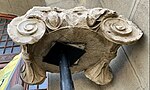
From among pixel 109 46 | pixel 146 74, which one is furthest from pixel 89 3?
pixel 146 74

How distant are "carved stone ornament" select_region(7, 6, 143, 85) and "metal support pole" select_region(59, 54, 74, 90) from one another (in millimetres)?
62

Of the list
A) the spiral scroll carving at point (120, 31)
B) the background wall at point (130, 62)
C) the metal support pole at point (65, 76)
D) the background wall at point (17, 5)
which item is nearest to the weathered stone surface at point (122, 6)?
the background wall at point (130, 62)

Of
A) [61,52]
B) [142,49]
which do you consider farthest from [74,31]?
[142,49]

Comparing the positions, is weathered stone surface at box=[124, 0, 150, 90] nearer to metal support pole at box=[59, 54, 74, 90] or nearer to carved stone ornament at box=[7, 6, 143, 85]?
carved stone ornament at box=[7, 6, 143, 85]

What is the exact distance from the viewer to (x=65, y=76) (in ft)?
3.32

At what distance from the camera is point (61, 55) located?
109 cm

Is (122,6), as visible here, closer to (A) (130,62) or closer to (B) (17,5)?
(A) (130,62)

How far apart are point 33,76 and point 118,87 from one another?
28cm

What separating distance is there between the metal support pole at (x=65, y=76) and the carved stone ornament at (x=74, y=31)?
0.06 m

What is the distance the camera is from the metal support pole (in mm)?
975

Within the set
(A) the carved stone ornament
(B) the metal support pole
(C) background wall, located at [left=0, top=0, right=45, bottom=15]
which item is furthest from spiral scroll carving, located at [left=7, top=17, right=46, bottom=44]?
(C) background wall, located at [left=0, top=0, right=45, bottom=15]

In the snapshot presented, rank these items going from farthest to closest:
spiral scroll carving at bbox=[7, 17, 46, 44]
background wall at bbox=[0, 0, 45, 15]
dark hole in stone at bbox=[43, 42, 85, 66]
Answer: background wall at bbox=[0, 0, 45, 15] < dark hole in stone at bbox=[43, 42, 85, 66] < spiral scroll carving at bbox=[7, 17, 46, 44]

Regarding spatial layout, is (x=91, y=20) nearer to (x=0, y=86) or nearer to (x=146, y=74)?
(x=146, y=74)

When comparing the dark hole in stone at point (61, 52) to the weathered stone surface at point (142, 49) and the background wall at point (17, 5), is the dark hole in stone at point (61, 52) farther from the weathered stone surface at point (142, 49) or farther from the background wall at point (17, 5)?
the background wall at point (17, 5)
